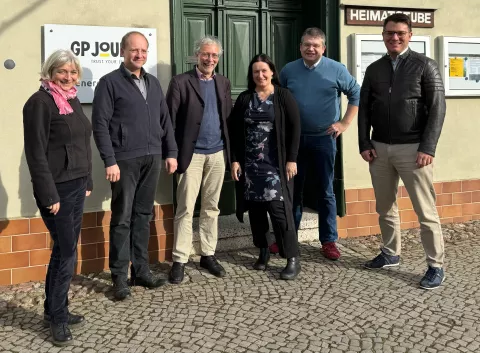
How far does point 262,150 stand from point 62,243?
70.5 inches

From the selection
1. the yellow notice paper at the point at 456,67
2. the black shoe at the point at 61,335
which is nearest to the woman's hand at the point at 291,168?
the black shoe at the point at 61,335

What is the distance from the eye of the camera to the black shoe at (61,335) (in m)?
3.41

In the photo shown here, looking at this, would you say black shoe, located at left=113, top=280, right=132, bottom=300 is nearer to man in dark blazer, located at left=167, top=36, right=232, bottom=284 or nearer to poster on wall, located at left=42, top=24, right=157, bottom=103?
man in dark blazer, located at left=167, top=36, right=232, bottom=284

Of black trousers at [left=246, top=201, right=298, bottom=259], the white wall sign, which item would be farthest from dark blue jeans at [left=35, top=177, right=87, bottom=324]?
the white wall sign

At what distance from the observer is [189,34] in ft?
17.5

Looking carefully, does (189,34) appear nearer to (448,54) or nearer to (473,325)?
(448,54)

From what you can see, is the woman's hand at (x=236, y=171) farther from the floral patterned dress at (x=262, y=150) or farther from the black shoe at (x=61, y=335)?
the black shoe at (x=61, y=335)

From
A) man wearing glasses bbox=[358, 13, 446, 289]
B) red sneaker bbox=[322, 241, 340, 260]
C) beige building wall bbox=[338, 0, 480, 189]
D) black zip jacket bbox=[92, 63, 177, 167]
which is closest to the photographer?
black zip jacket bbox=[92, 63, 177, 167]

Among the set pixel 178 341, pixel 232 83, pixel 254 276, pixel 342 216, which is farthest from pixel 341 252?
pixel 178 341

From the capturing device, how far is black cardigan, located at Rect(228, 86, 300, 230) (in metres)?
4.52

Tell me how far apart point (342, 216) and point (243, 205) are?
4.86 ft

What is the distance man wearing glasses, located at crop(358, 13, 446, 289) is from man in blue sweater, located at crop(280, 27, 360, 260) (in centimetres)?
36

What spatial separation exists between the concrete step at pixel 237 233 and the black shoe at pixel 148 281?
30.8 inches

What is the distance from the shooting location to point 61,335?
3.43m
